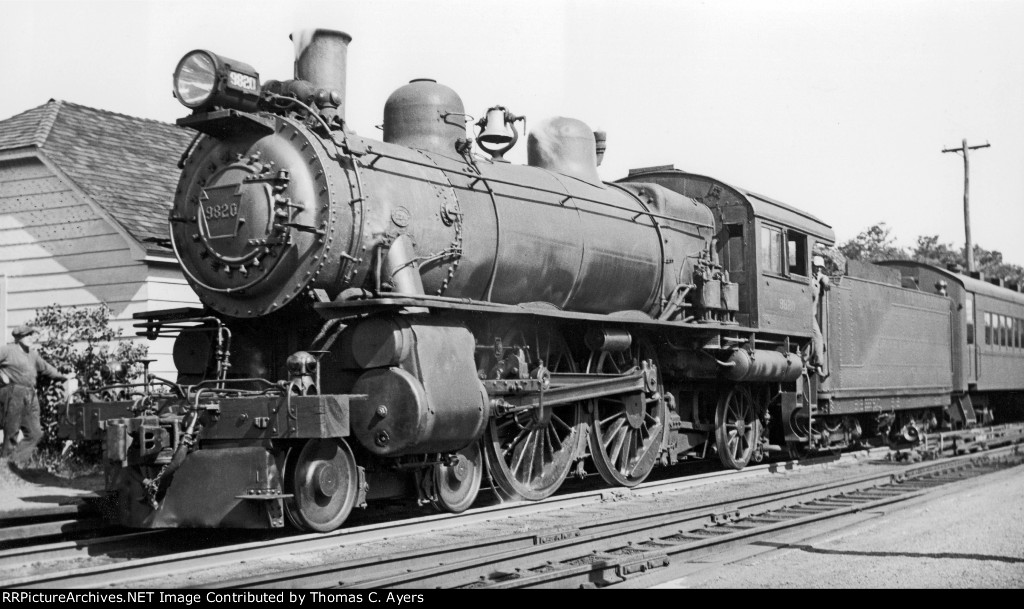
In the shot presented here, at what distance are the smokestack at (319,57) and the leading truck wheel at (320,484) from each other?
294 cm

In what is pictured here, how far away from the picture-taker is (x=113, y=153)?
48.6 ft

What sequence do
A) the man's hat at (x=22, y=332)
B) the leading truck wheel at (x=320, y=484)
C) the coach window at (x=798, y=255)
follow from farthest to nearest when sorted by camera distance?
1. the coach window at (x=798, y=255)
2. the man's hat at (x=22, y=332)
3. the leading truck wheel at (x=320, y=484)

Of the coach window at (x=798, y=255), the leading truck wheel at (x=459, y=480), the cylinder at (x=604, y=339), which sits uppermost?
the coach window at (x=798, y=255)

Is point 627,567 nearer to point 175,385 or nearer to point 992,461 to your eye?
point 175,385

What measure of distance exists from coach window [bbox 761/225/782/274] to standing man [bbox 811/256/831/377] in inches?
46.4

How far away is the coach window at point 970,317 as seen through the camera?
19.5 metres

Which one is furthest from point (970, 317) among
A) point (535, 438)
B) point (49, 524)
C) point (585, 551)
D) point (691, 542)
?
point (49, 524)

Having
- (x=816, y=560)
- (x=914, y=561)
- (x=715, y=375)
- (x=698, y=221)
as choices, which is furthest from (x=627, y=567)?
(x=698, y=221)

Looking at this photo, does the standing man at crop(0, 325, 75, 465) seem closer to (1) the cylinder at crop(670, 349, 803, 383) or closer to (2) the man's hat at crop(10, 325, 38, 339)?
(2) the man's hat at crop(10, 325, 38, 339)

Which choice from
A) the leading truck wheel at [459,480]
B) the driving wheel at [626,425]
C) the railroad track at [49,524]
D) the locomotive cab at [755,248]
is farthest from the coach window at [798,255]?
the railroad track at [49,524]

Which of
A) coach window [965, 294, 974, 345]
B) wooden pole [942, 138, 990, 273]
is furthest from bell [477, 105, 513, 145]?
wooden pole [942, 138, 990, 273]

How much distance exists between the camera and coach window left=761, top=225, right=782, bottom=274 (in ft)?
41.6

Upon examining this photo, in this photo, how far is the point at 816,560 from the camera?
6.91m

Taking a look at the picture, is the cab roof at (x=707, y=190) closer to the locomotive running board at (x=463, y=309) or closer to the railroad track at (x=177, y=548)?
the locomotive running board at (x=463, y=309)
